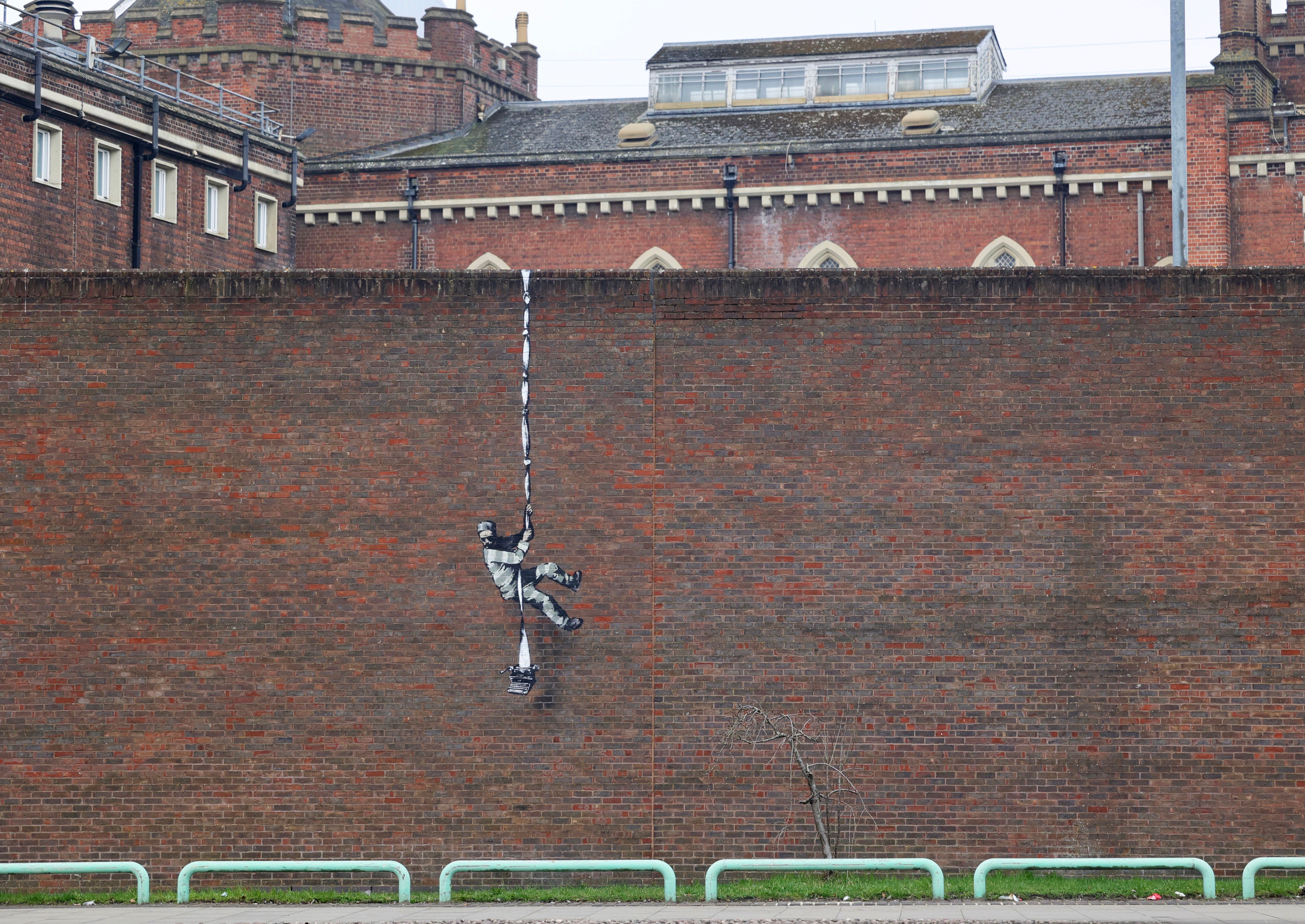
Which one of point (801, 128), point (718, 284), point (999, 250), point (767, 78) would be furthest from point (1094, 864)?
point (767, 78)

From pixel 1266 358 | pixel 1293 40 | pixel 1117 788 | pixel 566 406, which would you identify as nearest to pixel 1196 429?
pixel 1266 358

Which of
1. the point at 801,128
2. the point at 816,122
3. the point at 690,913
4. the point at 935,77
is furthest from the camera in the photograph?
the point at 935,77

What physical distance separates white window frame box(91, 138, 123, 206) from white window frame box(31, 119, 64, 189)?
99cm

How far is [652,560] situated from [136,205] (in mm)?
21706

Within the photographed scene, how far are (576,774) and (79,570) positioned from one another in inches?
214

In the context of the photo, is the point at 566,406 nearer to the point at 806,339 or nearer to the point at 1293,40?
the point at 806,339

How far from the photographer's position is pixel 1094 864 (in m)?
15.5

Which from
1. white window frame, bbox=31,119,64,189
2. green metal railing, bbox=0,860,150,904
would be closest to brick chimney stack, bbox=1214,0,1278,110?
white window frame, bbox=31,119,64,189

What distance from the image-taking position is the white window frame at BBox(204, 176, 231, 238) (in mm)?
38188

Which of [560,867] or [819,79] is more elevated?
[819,79]

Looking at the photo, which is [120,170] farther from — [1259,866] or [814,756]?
[1259,866]

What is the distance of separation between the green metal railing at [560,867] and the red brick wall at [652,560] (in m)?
1.07

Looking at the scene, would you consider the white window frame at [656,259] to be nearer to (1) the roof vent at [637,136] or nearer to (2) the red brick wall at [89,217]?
(1) the roof vent at [637,136]

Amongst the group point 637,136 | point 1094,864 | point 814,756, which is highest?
point 637,136
